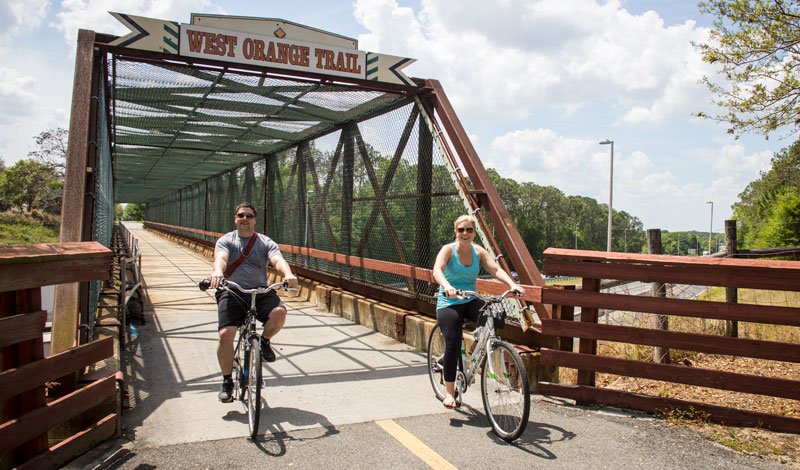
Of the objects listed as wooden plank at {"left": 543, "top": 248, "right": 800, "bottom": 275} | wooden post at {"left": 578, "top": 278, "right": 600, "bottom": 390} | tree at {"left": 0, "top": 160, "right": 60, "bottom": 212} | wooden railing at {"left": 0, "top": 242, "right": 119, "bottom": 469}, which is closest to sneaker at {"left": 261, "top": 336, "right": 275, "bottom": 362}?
wooden railing at {"left": 0, "top": 242, "right": 119, "bottom": 469}

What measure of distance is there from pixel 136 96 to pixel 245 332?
5.46 meters

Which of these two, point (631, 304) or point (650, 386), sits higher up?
point (631, 304)

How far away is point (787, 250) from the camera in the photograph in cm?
1023

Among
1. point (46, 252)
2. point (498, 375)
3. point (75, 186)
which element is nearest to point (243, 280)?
point (46, 252)

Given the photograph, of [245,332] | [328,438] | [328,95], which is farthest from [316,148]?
[328,438]

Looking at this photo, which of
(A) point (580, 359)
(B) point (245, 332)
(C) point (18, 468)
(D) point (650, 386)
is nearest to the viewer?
(C) point (18, 468)

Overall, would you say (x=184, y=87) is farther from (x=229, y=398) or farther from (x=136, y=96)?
(x=229, y=398)

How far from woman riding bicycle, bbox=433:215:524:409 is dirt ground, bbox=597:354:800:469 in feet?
5.80

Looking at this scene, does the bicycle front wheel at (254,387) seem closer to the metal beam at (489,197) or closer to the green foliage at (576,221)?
the metal beam at (489,197)

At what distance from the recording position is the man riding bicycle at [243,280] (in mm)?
4836

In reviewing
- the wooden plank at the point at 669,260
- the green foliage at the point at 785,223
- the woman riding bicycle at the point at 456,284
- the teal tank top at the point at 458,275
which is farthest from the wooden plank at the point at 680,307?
the green foliage at the point at 785,223

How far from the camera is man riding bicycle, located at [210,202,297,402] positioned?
4.84 m

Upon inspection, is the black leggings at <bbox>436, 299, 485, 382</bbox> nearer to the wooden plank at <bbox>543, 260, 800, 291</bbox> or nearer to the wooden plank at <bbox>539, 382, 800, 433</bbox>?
the wooden plank at <bbox>543, 260, 800, 291</bbox>

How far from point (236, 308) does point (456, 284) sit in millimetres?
1811
